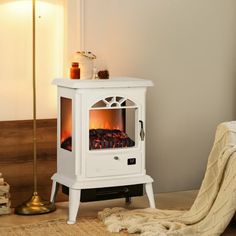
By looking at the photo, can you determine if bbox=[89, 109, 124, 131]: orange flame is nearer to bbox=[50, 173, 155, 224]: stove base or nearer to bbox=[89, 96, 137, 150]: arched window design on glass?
bbox=[89, 96, 137, 150]: arched window design on glass

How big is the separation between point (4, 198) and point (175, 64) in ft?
5.45

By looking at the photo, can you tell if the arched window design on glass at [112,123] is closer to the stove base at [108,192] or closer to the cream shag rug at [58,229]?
the stove base at [108,192]

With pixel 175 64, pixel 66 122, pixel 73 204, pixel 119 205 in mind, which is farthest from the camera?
pixel 175 64

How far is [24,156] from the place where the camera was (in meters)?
4.75

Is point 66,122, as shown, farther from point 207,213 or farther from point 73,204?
point 207,213

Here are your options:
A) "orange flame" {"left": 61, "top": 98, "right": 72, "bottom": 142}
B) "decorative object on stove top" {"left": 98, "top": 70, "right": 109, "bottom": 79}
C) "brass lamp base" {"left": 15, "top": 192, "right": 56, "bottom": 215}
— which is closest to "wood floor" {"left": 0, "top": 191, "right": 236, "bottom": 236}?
"brass lamp base" {"left": 15, "top": 192, "right": 56, "bottom": 215}

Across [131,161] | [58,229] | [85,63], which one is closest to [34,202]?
[58,229]

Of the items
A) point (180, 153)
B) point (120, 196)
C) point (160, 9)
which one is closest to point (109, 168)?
point (120, 196)

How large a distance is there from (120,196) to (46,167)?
0.60m

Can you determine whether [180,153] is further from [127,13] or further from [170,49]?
[127,13]

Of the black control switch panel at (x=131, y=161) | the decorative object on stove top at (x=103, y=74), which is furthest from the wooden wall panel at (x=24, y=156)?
the black control switch panel at (x=131, y=161)

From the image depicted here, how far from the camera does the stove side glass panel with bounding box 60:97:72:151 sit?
15.0ft

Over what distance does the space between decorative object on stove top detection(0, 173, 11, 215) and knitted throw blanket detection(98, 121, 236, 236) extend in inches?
24.1

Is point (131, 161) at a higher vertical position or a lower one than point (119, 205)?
higher
